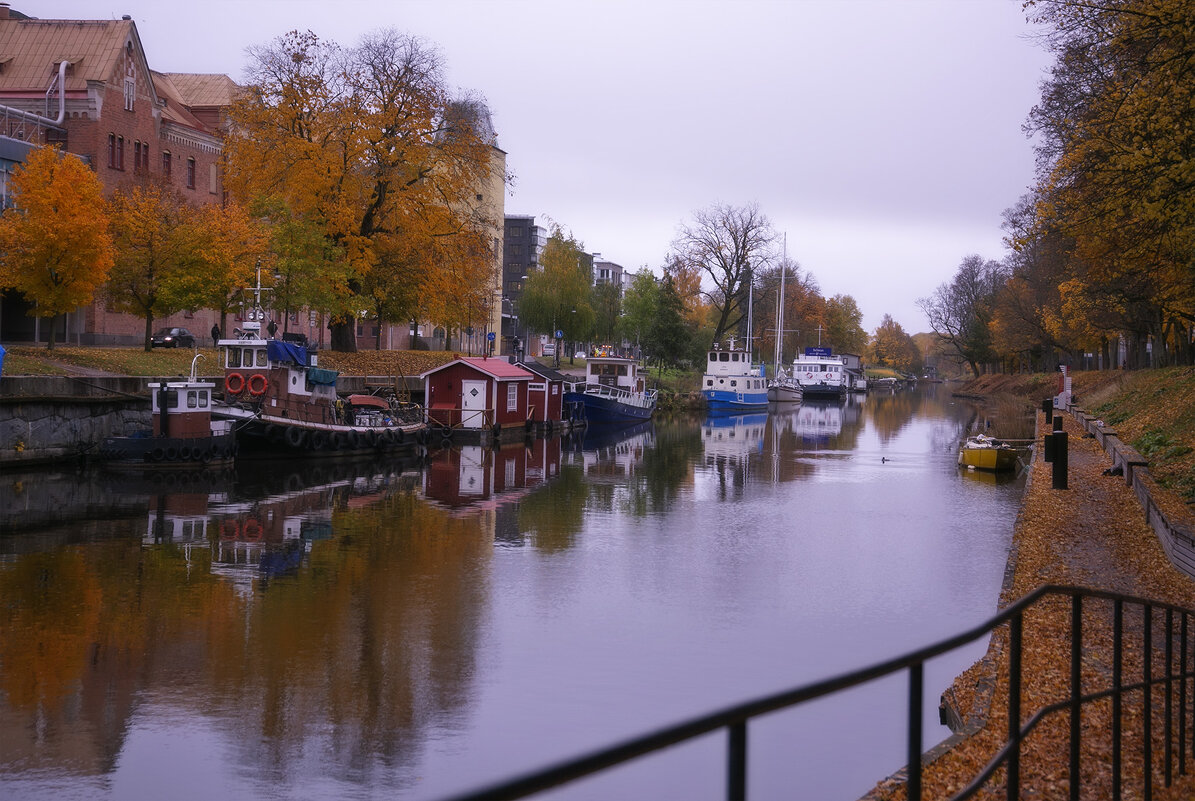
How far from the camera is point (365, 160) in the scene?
51375 mm

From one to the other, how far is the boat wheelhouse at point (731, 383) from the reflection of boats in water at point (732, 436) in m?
1.73

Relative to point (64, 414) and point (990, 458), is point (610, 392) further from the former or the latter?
point (64, 414)

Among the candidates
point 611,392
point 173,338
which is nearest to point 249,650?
point 173,338

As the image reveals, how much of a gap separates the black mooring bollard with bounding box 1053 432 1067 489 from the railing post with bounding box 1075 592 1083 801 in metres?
20.5

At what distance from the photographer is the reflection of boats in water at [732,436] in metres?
47.2

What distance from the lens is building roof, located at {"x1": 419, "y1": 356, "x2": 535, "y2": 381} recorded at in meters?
48.2

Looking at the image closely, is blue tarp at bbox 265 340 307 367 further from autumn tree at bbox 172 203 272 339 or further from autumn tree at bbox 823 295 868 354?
autumn tree at bbox 823 295 868 354

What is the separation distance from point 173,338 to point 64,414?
61.4ft

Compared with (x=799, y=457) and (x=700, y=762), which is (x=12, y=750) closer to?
(x=700, y=762)

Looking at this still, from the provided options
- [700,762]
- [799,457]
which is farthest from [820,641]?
[799,457]

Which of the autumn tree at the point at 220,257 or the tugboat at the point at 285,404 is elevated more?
the autumn tree at the point at 220,257

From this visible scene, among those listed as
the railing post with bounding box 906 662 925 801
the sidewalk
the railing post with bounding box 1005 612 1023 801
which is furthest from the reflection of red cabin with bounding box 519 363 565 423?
the railing post with bounding box 906 662 925 801

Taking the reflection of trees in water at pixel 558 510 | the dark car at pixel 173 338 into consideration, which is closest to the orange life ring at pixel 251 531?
the reflection of trees in water at pixel 558 510

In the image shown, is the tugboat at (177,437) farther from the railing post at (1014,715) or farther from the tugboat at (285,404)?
the railing post at (1014,715)
